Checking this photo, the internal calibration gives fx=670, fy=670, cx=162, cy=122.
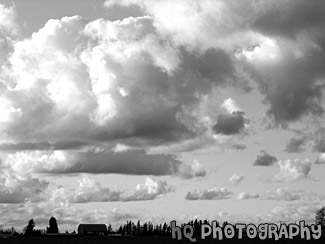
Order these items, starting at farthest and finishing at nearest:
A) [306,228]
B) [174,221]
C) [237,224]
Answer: [306,228], [174,221], [237,224]

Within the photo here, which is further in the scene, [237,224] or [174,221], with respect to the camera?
[174,221]

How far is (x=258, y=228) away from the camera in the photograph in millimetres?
131750

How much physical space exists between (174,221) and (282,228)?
818 inches

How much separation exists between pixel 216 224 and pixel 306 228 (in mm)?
19679

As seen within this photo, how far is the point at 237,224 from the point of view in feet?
381

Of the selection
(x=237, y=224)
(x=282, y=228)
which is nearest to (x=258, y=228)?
(x=282, y=228)

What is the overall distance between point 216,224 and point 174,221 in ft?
32.0

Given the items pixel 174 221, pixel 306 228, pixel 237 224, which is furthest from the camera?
pixel 306 228

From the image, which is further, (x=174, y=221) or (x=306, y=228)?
(x=306, y=228)

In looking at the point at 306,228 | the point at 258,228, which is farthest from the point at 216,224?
the point at 306,228

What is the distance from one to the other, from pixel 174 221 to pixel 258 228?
57.8 ft

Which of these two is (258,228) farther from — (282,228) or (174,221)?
(174,221)

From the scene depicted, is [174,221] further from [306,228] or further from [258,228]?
[306,228]

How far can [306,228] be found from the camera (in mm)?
136750
